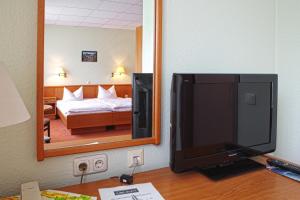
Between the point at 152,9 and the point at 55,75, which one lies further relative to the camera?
→ the point at 152,9

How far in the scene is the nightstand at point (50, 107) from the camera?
41.5 inches

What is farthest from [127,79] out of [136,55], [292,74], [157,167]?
[292,74]

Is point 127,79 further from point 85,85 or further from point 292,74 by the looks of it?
point 292,74

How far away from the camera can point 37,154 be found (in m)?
1.03

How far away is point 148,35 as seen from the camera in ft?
4.28

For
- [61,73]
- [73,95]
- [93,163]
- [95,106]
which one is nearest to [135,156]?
[93,163]

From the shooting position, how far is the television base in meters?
1.22

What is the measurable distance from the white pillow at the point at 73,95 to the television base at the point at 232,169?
2.43 feet

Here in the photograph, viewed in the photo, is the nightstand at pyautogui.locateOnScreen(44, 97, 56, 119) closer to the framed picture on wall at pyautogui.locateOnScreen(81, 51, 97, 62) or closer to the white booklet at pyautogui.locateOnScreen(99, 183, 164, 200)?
the framed picture on wall at pyautogui.locateOnScreen(81, 51, 97, 62)

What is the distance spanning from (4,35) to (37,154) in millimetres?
507

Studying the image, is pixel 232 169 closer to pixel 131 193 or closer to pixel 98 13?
pixel 131 193

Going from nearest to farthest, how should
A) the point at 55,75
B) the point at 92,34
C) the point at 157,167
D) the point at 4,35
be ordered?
1. the point at 4,35
2. the point at 55,75
3. the point at 92,34
4. the point at 157,167

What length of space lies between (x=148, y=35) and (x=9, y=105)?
2.70 ft

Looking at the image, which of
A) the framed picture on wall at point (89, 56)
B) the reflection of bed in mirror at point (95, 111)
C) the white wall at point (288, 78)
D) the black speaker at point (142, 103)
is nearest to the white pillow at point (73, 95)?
the reflection of bed in mirror at point (95, 111)
